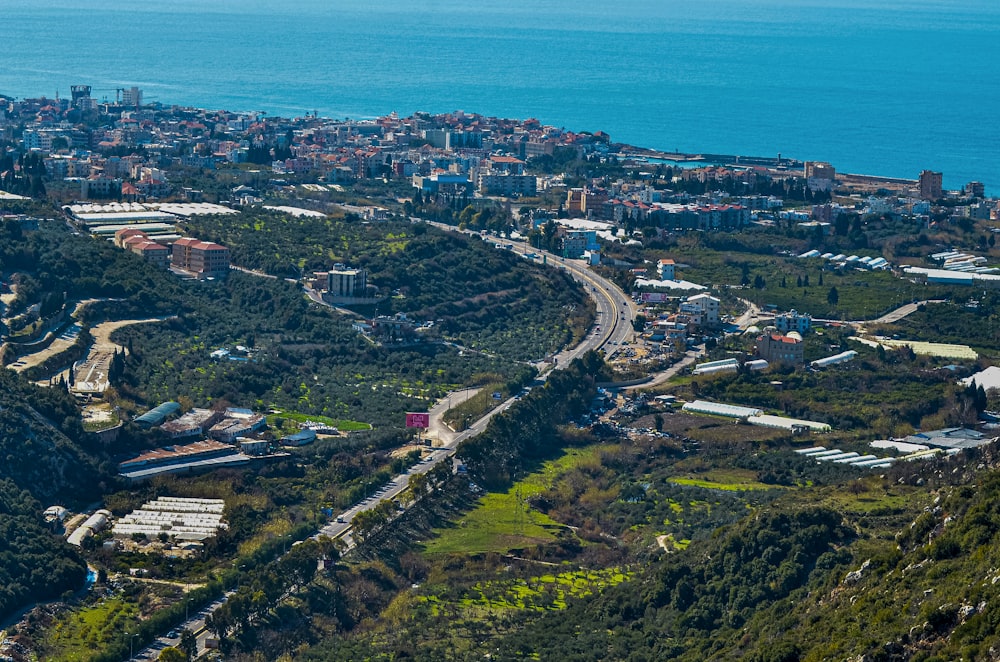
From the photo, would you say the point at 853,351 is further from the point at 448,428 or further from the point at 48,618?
the point at 48,618

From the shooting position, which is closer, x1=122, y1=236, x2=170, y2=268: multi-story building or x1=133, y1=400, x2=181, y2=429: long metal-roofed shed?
x1=133, y1=400, x2=181, y2=429: long metal-roofed shed

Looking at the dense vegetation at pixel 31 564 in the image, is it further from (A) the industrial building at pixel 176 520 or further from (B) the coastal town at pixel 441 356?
(A) the industrial building at pixel 176 520

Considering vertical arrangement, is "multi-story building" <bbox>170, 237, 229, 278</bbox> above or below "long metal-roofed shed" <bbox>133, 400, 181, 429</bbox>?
above

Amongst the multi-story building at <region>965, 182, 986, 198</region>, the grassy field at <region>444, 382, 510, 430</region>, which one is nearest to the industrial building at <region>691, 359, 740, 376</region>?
the grassy field at <region>444, 382, 510, 430</region>

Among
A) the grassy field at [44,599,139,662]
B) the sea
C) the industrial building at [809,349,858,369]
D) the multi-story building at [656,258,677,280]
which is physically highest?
the sea

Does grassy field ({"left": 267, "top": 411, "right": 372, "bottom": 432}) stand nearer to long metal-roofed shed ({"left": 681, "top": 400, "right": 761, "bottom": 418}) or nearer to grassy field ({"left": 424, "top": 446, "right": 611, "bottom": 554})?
grassy field ({"left": 424, "top": 446, "right": 611, "bottom": 554})

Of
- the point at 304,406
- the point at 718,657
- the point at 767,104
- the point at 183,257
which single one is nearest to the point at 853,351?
the point at 304,406
